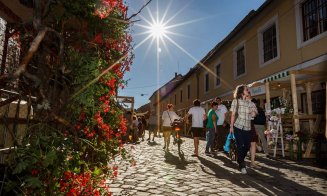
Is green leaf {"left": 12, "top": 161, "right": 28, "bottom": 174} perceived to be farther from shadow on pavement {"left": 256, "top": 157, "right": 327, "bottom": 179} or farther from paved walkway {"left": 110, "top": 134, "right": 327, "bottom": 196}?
shadow on pavement {"left": 256, "top": 157, "right": 327, "bottom": 179}

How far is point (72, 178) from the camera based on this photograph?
2.79 m

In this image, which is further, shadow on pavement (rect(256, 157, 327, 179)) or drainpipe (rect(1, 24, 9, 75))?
shadow on pavement (rect(256, 157, 327, 179))

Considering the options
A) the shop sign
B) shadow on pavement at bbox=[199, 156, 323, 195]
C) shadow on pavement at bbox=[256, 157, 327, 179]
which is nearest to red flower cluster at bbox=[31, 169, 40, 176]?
shadow on pavement at bbox=[199, 156, 323, 195]

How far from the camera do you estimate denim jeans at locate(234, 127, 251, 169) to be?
6.59 m

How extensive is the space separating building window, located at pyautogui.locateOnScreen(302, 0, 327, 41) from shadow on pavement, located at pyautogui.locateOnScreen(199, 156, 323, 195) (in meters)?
5.77

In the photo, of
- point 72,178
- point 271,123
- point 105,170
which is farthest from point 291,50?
point 72,178

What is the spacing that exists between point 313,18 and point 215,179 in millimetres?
7563

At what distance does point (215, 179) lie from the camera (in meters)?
5.94

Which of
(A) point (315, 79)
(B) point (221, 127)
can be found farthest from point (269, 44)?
(B) point (221, 127)

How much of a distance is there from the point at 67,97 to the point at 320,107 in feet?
34.8

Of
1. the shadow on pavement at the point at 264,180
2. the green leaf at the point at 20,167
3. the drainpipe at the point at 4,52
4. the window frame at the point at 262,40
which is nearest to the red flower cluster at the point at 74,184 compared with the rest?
Answer: the green leaf at the point at 20,167

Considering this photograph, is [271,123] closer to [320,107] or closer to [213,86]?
[320,107]

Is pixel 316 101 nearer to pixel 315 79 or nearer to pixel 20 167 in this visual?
pixel 315 79

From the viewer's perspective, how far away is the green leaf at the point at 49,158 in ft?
7.98
